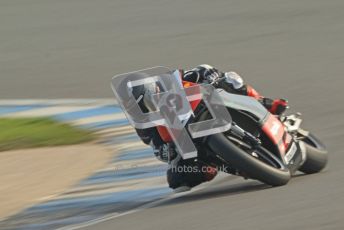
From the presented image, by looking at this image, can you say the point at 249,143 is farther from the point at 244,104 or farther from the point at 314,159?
the point at 314,159

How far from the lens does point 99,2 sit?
18.4 m

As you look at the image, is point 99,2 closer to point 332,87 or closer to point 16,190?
point 332,87

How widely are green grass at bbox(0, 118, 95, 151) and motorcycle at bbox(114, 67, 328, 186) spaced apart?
333 centimetres

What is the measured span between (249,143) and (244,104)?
1.09 feet

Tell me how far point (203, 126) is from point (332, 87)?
5.14m

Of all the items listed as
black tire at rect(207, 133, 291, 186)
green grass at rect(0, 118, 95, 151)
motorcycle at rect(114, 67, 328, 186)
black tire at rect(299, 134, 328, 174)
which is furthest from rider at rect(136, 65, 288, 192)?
green grass at rect(0, 118, 95, 151)

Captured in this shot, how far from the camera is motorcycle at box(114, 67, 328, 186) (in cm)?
637

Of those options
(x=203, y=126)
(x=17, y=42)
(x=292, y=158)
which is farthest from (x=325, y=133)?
(x=17, y=42)

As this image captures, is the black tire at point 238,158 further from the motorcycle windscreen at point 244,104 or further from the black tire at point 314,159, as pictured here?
the black tire at point 314,159

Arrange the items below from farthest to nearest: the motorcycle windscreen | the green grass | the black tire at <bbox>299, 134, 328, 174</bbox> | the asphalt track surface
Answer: the green grass, the black tire at <bbox>299, 134, 328, 174</bbox>, the motorcycle windscreen, the asphalt track surface

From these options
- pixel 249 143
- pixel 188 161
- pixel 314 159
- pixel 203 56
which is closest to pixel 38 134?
pixel 188 161

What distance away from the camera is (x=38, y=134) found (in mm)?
10180

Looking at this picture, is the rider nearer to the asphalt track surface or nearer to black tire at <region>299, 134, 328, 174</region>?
the asphalt track surface

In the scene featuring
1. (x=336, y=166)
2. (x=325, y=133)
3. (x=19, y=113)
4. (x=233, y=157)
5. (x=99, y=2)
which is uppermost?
(x=233, y=157)
